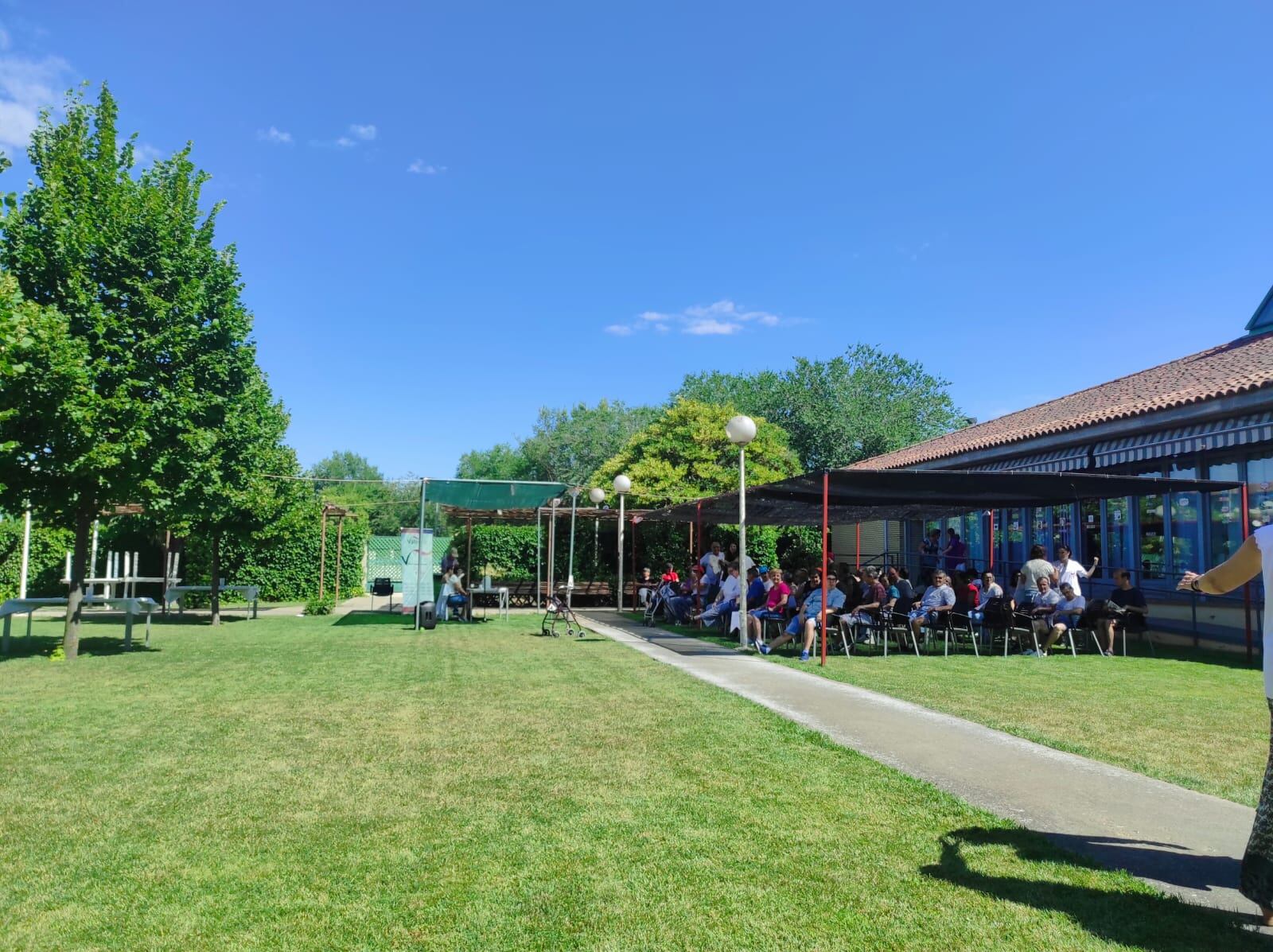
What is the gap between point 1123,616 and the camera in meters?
12.0

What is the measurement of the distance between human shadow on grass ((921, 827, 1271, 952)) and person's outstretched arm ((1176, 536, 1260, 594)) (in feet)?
3.83

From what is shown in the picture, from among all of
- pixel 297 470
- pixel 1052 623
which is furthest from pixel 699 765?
pixel 297 470

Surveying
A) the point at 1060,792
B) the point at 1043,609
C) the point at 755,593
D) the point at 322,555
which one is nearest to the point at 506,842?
the point at 1060,792

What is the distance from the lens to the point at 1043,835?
3936mm

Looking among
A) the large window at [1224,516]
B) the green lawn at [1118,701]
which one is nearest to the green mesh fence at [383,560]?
the green lawn at [1118,701]

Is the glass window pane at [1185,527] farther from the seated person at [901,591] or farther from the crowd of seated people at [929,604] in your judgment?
the seated person at [901,591]

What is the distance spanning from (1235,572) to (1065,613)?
31.2 ft

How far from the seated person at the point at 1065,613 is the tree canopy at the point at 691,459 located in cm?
1653

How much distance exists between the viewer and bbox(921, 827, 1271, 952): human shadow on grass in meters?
2.89

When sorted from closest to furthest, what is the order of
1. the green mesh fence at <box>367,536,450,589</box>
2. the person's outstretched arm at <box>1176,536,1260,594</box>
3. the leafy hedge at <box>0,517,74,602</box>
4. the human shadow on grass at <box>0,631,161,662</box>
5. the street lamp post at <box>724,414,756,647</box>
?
the person's outstretched arm at <box>1176,536,1260,594</box> < the human shadow on grass at <box>0,631,161,662</box> < the street lamp post at <box>724,414,756,647</box> < the leafy hedge at <box>0,517,74,602</box> < the green mesh fence at <box>367,536,450,589</box>

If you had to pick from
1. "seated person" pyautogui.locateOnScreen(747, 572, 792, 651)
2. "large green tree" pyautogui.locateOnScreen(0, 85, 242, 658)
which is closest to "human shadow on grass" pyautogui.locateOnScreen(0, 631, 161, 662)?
"large green tree" pyautogui.locateOnScreen(0, 85, 242, 658)

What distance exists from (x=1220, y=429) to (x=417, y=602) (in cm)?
1304

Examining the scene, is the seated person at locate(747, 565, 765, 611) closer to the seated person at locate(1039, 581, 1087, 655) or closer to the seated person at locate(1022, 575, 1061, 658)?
the seated person at locate(1022, 575, 1061, 658)

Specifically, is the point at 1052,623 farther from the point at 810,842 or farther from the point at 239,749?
the point at 239,749
